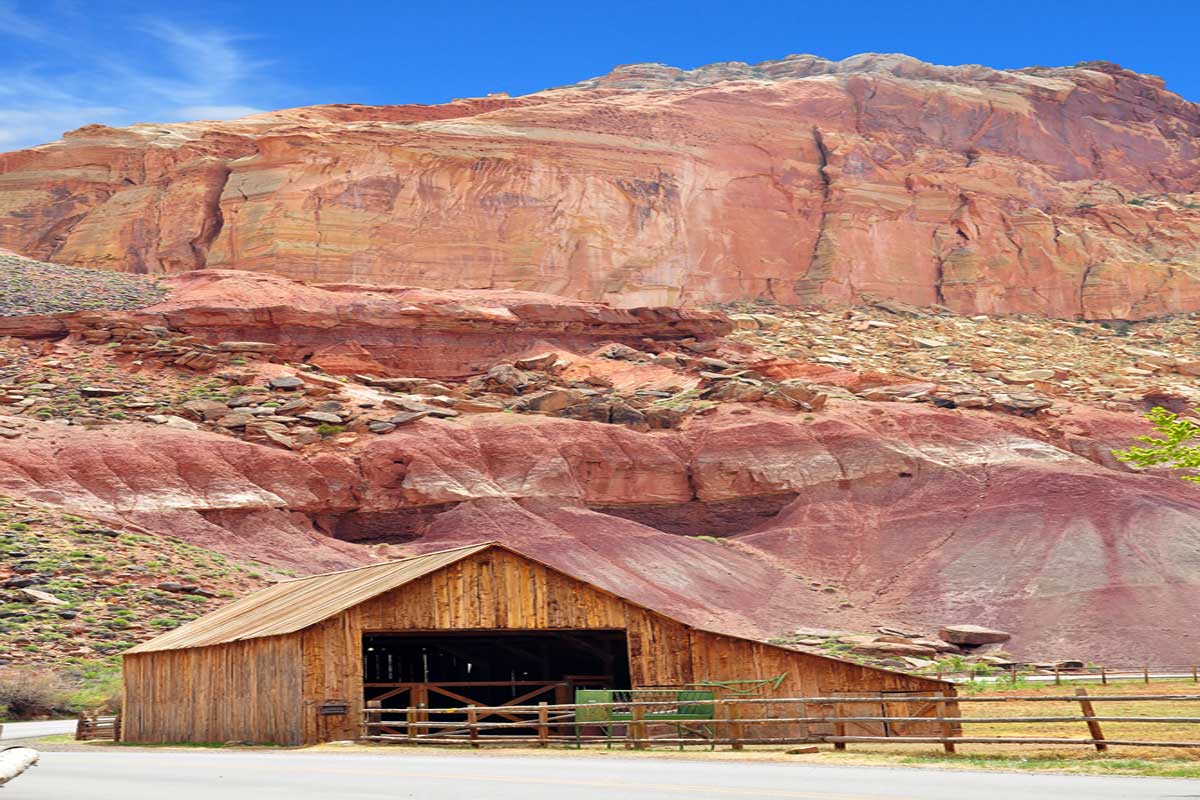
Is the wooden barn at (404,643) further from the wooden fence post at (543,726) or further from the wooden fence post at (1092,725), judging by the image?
the wooden fence post at (1092,725)

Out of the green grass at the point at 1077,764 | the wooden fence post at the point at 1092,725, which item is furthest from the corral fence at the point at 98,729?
the wooden fence post at the point at 1092,725

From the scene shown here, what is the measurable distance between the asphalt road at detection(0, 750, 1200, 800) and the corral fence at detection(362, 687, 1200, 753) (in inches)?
97.5

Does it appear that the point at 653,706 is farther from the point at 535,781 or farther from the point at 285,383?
the point at 285,383

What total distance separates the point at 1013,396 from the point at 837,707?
146 feet

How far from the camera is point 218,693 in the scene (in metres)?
27.9

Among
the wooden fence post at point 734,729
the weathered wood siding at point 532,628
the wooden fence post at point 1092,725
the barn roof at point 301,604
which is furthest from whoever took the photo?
the barn roof at point 301,604

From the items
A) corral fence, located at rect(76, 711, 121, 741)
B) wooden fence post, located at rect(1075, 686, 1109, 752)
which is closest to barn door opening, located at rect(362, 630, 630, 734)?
corral fence, located at rect(76, 711, 121, 741)

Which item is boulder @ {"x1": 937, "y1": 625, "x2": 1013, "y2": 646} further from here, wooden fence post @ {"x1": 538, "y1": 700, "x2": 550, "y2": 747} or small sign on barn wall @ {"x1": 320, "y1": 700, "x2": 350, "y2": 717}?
small sign on barn wall @ {"x1": 320, "y1": 700, "x2": 350, "y2": 717}

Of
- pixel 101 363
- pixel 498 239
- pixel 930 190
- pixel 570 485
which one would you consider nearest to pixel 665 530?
pixel 570 485

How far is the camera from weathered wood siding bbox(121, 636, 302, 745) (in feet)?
85.3

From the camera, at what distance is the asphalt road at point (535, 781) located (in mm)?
15164

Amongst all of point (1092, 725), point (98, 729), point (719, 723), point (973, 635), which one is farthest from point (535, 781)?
point (973, 635)

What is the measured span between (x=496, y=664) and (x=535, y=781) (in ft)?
56.6

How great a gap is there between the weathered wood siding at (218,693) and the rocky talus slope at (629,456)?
71.5ft
